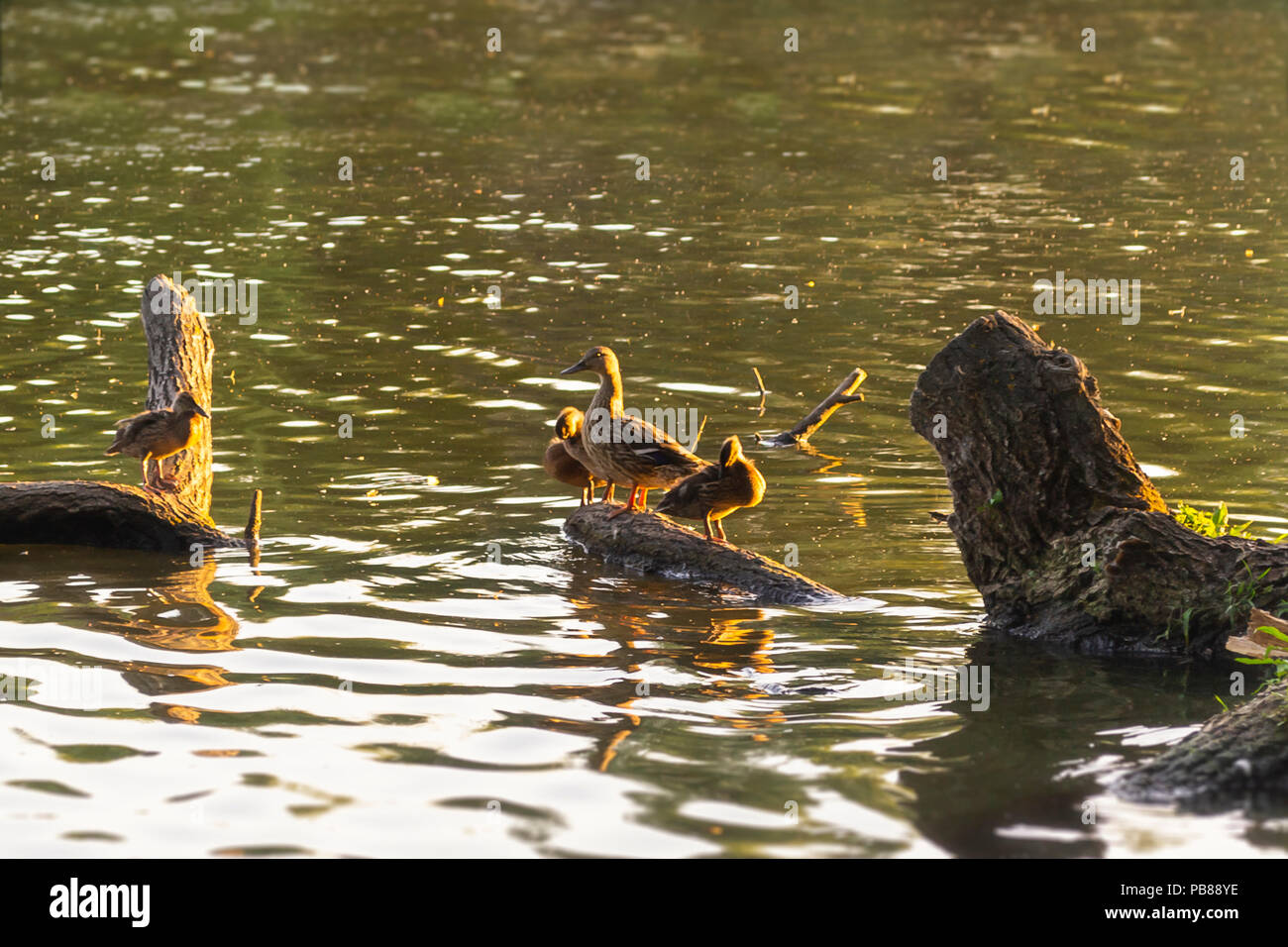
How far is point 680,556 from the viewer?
1159cm

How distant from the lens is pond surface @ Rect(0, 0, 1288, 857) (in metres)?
7.68

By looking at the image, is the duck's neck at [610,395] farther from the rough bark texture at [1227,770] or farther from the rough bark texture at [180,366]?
the rough bark texture at [1227,770]

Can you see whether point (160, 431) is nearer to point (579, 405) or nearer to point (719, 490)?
point (719, 490)

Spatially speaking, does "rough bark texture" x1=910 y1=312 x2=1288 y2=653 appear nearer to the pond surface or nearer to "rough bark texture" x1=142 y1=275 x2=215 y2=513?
the pond surface

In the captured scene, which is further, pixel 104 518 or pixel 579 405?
pixel 579 405

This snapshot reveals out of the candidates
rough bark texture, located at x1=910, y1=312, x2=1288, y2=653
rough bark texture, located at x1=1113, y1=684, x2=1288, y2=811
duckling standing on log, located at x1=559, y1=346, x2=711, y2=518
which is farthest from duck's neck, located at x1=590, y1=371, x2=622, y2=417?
rough bark texture, located at x1=1113, y1=684, x2=1288, y2=811

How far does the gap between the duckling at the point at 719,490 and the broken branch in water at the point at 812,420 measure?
9.42 ft

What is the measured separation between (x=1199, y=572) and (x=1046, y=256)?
13.5 metres

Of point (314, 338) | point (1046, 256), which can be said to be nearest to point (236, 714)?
point (314, 338)

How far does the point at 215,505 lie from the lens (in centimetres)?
1321

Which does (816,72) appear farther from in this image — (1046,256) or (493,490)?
(493,490)

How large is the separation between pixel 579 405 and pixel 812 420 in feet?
9.41

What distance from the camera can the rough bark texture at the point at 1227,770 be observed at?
7277mm

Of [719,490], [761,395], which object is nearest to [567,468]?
[719,490]
